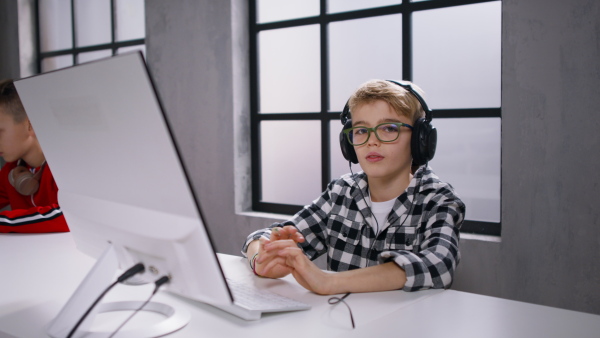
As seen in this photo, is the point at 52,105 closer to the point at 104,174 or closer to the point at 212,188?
the point at 104,174

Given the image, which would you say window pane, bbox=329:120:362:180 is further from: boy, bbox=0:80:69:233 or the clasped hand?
the clasped hand

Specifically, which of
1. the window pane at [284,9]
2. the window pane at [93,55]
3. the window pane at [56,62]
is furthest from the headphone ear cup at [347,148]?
the window pane at [56,62]

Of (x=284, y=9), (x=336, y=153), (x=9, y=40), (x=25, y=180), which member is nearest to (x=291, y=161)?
(x=336, y=153)

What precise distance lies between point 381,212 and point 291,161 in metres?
1.72

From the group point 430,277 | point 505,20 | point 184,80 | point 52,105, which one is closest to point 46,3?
point 184,80

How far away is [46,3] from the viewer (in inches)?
178

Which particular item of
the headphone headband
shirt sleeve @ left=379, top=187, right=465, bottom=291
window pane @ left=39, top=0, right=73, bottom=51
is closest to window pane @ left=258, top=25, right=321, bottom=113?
the headphone headband

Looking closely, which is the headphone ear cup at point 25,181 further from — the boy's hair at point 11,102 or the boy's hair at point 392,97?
the boy's hair at point 392,97

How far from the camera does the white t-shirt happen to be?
1579 mm

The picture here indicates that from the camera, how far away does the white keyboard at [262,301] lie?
1.01 m

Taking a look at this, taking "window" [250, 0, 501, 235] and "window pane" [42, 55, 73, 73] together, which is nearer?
"window" [250, 0, 501, 235]

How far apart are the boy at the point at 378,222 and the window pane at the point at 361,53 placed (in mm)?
1247

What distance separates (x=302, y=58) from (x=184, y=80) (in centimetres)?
80

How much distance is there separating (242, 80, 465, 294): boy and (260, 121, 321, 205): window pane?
1423 millimetres
